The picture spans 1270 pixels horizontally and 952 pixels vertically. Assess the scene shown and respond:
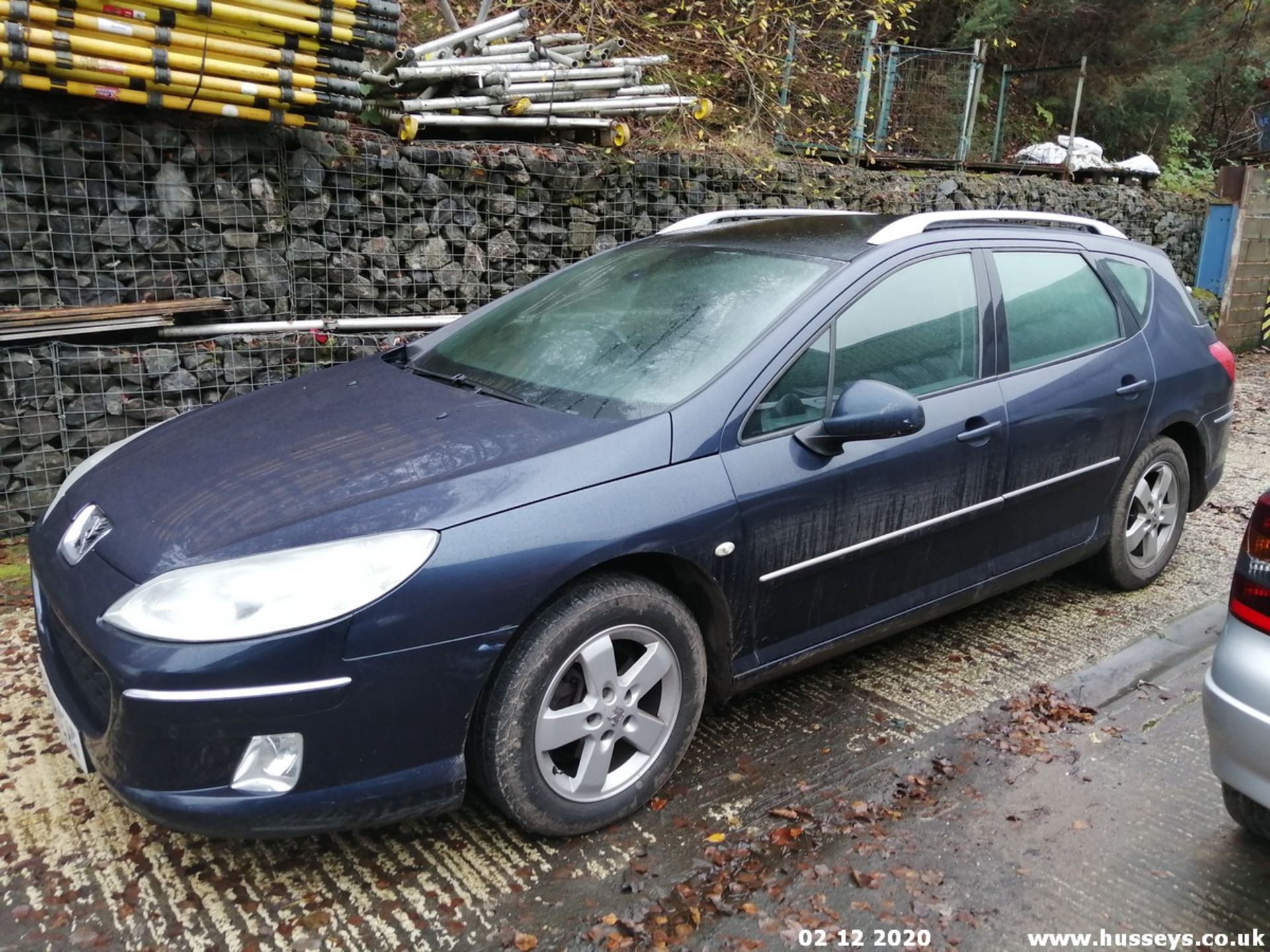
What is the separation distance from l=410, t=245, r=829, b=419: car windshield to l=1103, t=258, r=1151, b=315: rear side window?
181 cm

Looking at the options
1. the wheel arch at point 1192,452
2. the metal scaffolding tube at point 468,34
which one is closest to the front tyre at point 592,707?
the wheel arch at point 1192,452

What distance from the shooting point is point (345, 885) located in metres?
2.71

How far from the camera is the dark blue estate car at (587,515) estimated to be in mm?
2398

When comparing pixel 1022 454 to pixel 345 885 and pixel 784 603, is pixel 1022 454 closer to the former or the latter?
pixel 784 603

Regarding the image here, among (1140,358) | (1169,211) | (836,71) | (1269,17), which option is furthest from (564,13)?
(1269,17)

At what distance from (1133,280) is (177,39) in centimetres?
470

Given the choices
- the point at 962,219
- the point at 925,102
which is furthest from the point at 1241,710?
the point at 925,102

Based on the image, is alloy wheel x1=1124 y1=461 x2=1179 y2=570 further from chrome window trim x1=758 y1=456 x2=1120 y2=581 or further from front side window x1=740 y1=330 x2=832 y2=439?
front side window x1=740 y1=330 x2=832 y2=439

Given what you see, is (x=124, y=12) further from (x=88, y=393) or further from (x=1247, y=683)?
(x=1247, y=683)

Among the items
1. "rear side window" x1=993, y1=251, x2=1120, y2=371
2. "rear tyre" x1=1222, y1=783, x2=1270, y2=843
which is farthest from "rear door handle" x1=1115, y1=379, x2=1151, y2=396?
"rear tyre" x1=1222, y1=783, x2=1270, y2=843

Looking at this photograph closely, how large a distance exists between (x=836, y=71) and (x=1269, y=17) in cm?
1090

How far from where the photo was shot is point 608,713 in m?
2.83

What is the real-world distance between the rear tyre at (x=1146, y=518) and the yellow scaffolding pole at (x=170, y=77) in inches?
175

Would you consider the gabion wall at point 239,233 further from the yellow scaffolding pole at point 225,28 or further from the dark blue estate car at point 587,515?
the dark blue estate car at point 587,515
